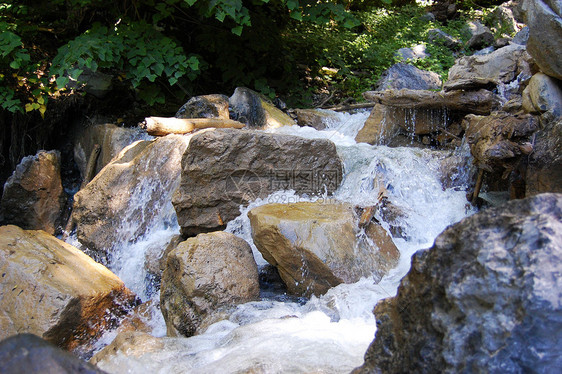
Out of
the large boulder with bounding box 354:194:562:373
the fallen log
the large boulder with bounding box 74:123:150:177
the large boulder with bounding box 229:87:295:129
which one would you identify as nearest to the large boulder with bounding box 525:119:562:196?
the large boulder with bounding box 354:194:562:373

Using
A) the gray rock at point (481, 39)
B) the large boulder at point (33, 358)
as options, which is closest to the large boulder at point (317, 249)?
the large boulder at point (33, 358)

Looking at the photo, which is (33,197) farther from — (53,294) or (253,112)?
(53,294)

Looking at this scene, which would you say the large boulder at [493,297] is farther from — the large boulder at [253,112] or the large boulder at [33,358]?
the large boulder at [253,112]

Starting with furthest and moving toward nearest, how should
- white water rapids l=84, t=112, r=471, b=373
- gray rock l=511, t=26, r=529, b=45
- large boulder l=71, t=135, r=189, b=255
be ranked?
gray rock l=511, t=26, r=529, b=45
large boulder l=71, t=135, r=189, b=255
white water rapids l=84, t=112, r=471, b=373

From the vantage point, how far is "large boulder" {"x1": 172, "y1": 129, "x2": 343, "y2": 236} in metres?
4.11

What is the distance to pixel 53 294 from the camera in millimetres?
3096

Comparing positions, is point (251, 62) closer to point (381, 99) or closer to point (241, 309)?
point (381, 99)

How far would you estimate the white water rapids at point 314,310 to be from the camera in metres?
1.96

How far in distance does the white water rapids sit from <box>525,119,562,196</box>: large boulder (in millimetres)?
829

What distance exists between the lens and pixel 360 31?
37.2 ft

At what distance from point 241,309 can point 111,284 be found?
1285 mm

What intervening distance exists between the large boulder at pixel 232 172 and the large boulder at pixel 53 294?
966mm

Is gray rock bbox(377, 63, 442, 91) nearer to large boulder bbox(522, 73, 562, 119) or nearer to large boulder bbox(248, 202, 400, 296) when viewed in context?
large boulder bbox(522, 73, 562, 119)

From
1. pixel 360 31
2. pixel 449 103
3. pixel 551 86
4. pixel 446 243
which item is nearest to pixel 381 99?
pixel 449 103
